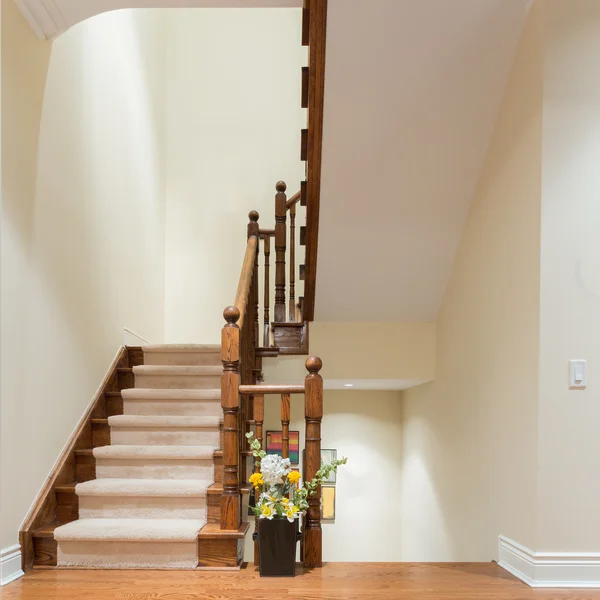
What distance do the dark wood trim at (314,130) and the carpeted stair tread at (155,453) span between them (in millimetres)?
1335

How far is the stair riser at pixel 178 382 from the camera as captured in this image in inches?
171

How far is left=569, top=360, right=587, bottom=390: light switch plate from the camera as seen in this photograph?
2.69 m

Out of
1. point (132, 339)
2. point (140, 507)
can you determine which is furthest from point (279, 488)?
point (132, 339)

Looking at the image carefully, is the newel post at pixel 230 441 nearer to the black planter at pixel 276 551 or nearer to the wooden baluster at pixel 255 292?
the black planter at pixel 276 551

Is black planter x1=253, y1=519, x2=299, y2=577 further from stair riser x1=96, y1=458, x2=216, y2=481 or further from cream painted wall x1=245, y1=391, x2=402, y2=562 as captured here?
cream painted wall x1=245, y1=391, x2=402, y2=562

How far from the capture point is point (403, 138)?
11.4 feet

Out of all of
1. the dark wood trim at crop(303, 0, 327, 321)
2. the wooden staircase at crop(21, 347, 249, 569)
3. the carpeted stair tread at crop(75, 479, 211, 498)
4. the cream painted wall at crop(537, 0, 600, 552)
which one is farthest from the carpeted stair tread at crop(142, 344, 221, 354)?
the cream painted wall at crop(537, 0, 600, 552)

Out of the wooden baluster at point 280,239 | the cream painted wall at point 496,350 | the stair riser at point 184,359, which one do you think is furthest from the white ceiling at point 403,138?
the stair riser at point 184,359

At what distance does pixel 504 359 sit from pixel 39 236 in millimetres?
2378

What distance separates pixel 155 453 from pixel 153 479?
0.46 ft

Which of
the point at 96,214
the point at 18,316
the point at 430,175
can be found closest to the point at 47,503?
the point at 18,316

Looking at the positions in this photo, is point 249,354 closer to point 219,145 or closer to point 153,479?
point 153,479

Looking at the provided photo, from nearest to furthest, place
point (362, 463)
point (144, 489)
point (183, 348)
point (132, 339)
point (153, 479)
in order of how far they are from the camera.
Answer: point (144, 489) → point (153, 479) → point (183, 348) → point (132, 339) → point (362, 463)

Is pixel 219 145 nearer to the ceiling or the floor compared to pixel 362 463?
nearer to the ceiling
